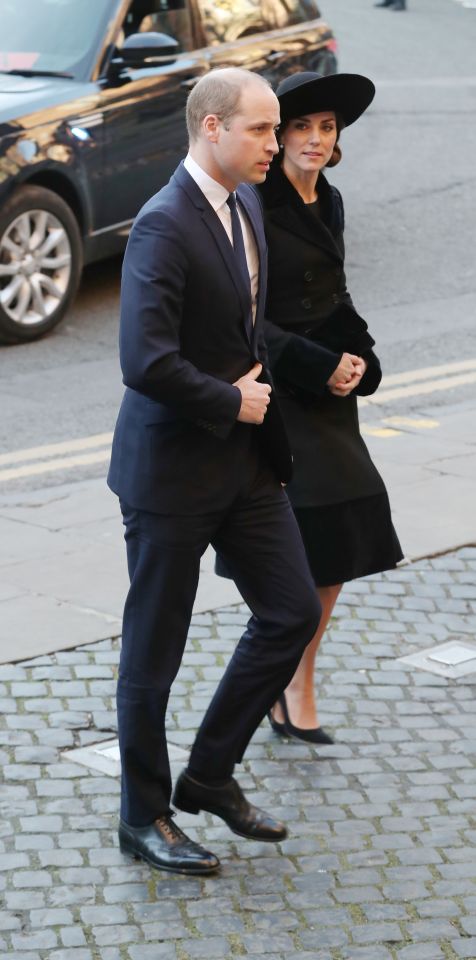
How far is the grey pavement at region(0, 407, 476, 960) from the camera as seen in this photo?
3906 millimetres

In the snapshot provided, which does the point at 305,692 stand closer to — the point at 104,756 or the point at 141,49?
the point at 104,756

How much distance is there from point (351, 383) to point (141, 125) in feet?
19.2

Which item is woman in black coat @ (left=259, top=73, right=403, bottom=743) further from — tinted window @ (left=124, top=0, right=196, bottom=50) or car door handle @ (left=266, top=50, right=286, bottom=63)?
car door handle @ (left=266, top=50, right=286, bottom=63)

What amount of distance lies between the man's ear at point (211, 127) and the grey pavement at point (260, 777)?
5.74 feet

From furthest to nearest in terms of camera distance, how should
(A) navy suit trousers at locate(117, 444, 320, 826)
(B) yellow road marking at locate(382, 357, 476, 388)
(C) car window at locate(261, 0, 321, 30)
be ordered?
(C) car window at locate(261, 0, 321, 30), (B) yellow road marking at locate(382, 357, 476, 388), (A) navy suit trousers at locate(117, 444, 320, 826)

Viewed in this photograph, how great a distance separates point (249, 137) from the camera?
3.88m

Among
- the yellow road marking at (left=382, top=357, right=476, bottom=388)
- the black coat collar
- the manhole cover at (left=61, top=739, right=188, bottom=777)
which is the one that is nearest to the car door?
the yellow road marking at (left=382, top=357, right=476, bottom=388)

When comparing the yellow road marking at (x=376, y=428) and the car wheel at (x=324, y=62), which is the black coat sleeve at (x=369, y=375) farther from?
the car wheel at (x=324, y=62)

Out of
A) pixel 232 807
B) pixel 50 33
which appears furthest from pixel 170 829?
pixel 50 33

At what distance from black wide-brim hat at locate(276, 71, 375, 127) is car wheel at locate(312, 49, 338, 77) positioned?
7263mm

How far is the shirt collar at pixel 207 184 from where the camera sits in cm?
397

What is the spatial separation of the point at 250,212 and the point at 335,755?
1.61 m

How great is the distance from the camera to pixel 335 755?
487cm

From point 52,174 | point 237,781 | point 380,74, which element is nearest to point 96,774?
point 237,781
